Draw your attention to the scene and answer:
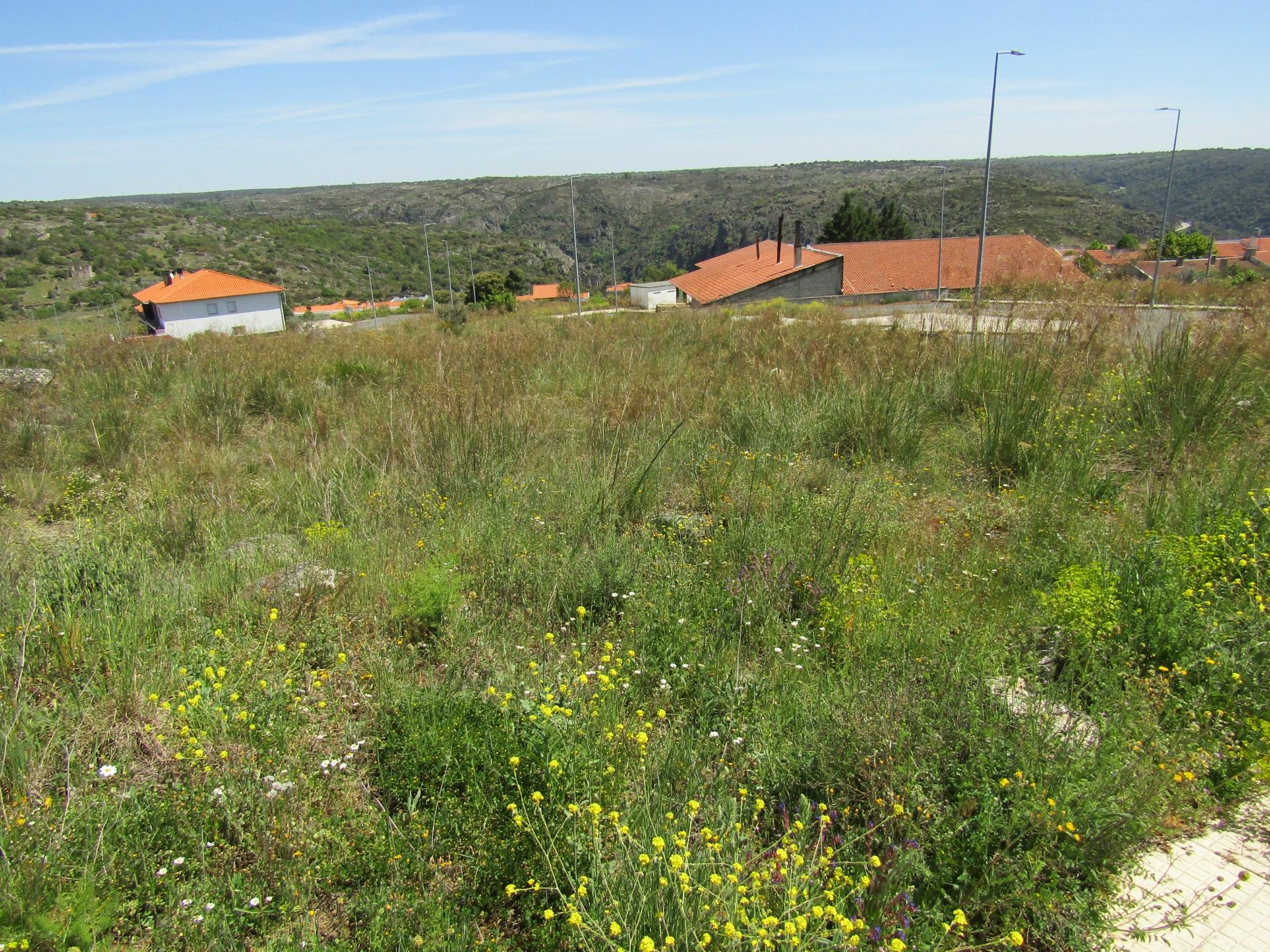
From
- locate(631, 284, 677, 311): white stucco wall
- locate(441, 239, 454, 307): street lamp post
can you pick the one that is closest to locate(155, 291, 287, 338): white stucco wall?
locate(441, 239, 454, 307): street lamp post

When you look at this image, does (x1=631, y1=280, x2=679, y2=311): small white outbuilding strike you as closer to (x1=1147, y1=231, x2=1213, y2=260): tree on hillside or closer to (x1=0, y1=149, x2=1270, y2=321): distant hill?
(x1=0, y1=149, x2=1270, y2=321): distant hill

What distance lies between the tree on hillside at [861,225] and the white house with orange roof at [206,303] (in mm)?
41102

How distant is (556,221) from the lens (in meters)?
141

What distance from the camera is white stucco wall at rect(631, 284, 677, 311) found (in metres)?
43.1

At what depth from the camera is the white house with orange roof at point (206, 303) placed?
5119 centimetres

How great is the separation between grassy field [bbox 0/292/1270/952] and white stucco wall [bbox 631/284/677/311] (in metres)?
37.6

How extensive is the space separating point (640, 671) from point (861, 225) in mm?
57980

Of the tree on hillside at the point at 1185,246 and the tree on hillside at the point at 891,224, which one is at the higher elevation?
the tree on hillside at the point at 891,224

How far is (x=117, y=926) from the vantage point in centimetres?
209

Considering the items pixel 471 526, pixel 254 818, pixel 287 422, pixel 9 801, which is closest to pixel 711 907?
pixel 254 818

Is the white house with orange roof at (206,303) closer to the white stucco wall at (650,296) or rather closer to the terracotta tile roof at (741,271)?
the white stucco wall at (650,296)

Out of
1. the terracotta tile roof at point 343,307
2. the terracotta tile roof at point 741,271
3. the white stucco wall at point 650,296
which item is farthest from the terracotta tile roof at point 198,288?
the terracotta tile roof at point 741,271

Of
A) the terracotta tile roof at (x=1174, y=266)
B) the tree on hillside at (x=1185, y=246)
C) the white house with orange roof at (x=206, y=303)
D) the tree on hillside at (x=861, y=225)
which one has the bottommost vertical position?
the white house with orange roof at (x=206, y=303)

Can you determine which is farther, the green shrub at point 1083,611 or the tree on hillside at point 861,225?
the tree on hillside at point 861,225
